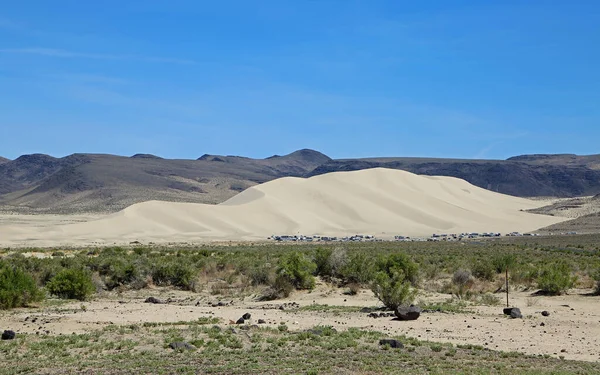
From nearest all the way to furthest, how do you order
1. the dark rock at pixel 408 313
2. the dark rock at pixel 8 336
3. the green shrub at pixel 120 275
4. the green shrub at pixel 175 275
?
1. the dark rock at pixel 8 336
2. the dark rock at pixel 408 313
3. the green shrub at pixel 120 275
4. the green shrub at pixel 175 275

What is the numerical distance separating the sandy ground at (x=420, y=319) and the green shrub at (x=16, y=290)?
0.58 metres

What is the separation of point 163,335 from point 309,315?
542cm

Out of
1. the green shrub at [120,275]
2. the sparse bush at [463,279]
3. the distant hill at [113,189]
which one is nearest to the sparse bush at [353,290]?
the sparse bush at [463,279]

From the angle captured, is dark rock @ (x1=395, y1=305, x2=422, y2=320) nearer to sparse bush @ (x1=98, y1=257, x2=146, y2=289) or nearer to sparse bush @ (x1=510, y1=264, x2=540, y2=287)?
sparse bush @ (x1=510, y1=264, x2=540, y2=287)

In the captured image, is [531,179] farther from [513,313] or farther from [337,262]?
[513,313]

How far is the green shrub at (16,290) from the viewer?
66.2ft

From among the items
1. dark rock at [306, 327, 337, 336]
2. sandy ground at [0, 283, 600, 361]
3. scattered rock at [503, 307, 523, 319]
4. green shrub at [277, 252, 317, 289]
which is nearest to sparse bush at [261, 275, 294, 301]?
green shrub at [277, 252, 317, 289]

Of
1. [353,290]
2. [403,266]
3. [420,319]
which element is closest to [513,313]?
[420,319]

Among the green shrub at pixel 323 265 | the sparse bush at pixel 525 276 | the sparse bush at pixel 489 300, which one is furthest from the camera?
the green shrub at pixel 323 265

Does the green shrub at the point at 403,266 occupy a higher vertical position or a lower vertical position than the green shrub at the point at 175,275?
higher

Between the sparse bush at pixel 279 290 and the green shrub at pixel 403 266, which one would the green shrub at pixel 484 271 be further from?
the sparse bush at pixel 279 290

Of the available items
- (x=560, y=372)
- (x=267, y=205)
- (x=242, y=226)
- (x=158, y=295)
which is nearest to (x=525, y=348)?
(x=560, y=372)

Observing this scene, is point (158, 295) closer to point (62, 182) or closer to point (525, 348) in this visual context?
point (525, 348)

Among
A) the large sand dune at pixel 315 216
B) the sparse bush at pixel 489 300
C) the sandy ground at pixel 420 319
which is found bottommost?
the sandy ground at pixel 420 319
